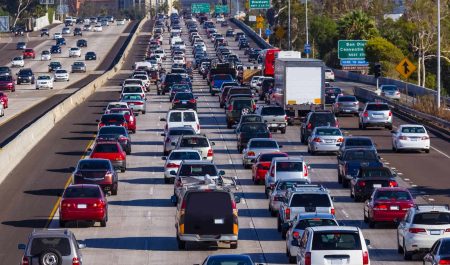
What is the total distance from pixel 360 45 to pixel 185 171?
246ft

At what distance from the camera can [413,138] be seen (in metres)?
58.1

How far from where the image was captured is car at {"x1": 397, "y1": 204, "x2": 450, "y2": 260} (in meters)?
30.4

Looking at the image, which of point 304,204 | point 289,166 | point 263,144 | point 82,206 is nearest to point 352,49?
point 263,144

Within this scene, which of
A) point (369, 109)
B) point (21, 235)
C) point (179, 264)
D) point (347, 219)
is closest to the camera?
point (179, 264)

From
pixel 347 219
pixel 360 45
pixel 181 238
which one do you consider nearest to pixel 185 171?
pixel 347 219

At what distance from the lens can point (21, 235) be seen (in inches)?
1427

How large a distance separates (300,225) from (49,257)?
6.73 m

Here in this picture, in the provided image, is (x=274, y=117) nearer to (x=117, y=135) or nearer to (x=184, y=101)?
(x=184, y=101)

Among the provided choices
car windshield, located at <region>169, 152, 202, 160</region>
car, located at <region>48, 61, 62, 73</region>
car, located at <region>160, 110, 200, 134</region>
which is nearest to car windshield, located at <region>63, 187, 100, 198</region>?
car windshield, located at <region>169, 152, 202, 160</region>

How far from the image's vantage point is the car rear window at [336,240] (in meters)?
26.7

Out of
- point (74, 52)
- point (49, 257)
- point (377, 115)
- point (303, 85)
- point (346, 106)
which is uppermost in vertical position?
point (303, 85)

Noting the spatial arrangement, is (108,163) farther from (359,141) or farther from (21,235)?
(359,141)

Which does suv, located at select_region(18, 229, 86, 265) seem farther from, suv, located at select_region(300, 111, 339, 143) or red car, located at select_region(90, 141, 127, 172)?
suv, located at select_region(300, 111, 339, 143)

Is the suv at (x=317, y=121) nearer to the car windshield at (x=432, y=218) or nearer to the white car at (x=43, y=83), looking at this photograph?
the car windshield at (x=432, y=218)
